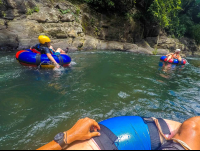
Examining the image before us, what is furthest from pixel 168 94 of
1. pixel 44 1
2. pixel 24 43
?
pixel 44 1

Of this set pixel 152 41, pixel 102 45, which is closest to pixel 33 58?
pixel 102 45

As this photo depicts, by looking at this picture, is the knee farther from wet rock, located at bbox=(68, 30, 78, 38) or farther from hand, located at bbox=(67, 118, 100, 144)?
wet rock, located at bbox=(68, 30, 78, 38)

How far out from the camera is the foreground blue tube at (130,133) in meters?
1.51

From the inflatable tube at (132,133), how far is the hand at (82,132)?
0.25 metres

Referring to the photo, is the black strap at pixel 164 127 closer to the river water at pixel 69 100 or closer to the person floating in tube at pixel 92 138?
the person floating in tube at pixel 92 138

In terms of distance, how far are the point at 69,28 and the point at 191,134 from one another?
10.9m

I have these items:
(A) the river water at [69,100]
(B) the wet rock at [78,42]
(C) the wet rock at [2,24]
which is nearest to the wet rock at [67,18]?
(B) the wet rock at [78,42]

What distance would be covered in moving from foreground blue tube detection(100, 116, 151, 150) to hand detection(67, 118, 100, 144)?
249mm

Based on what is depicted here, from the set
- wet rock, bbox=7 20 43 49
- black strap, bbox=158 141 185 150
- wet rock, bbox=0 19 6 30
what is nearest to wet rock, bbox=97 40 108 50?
wet rock, bbox=7 20 43 49

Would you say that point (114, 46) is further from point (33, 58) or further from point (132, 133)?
point (132, 133)

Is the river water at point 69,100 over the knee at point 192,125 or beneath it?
beneath

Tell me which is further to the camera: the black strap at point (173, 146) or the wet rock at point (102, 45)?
the wet rock at point (102, 45)

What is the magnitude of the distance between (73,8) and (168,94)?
11.3m

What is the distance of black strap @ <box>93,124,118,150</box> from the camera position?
1.39 meters
